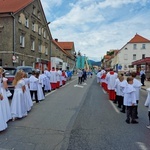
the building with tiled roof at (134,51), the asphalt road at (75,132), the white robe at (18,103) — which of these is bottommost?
the asphalt road at (75,132)

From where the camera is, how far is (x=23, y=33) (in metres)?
27.8

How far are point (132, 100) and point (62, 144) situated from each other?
2927 millimetres

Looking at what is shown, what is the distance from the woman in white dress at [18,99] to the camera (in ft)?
22.4

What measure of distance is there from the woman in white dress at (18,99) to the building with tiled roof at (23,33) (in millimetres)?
15641

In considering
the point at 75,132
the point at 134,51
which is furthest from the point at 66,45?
the point at 75,132

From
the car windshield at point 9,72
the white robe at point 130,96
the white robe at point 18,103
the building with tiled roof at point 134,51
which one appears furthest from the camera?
the building with tiled roof at point 134,51

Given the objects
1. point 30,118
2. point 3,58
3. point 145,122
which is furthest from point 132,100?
point 3,58

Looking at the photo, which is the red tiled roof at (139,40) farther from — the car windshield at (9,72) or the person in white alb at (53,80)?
the car windshield at (9,72)

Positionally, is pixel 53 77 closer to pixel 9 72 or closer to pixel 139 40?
pixel 9 72

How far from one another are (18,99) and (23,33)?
882 inches

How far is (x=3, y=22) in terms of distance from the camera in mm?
25031

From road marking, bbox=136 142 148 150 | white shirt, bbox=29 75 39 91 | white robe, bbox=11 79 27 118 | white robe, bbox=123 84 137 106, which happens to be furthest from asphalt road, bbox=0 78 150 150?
white shirt, bbox=29 75 39 91

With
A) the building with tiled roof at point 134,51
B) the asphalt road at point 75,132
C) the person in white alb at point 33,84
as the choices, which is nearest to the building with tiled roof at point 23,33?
the person in white alb at point 33,84

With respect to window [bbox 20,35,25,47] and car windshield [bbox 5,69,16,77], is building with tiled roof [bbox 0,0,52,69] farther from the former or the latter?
car windshield [bbox 5,69,16,77]
